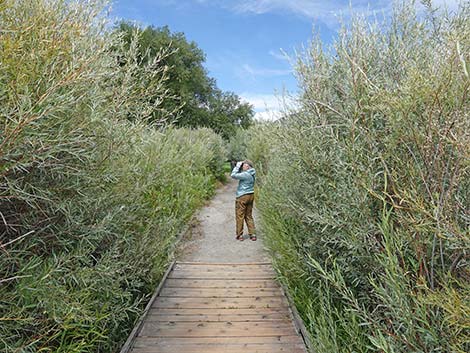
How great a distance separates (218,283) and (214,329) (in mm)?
1384

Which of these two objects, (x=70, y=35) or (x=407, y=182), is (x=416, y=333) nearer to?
(x=407, y=182)

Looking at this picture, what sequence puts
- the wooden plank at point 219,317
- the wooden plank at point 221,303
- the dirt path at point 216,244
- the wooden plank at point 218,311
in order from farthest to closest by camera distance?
1. the dirt path at point 216,244
2. the wooden plank at point 221,303
3. the wooden plank at point 218,311
4. the wooden plank at point 219,317

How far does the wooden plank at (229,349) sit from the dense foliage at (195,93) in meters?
24.7

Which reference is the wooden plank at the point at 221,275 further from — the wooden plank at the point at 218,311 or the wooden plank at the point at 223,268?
the wooden plank at the point at 218,311

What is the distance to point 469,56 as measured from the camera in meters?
2.21

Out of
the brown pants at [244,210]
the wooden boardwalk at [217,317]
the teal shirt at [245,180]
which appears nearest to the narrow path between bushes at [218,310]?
the wooden boardwalk at [217,317]

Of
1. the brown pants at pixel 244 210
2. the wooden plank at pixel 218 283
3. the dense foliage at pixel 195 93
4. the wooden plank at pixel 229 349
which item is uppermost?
the dense foliage at pixel 195 93

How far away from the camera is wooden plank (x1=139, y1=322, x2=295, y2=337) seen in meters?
3.78

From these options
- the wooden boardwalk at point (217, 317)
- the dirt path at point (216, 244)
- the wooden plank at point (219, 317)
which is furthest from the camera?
the dirt path at point (216, 244)

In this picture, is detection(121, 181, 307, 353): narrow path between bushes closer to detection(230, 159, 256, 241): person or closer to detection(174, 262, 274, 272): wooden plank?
detection(174, 262, 274, 272): wooden plank

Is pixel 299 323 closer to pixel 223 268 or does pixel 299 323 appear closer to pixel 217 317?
pixel 217 317

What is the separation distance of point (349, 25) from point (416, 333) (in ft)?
10.6

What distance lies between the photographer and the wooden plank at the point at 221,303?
446 centimetres

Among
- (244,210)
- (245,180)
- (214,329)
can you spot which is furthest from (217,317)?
(245,180)
